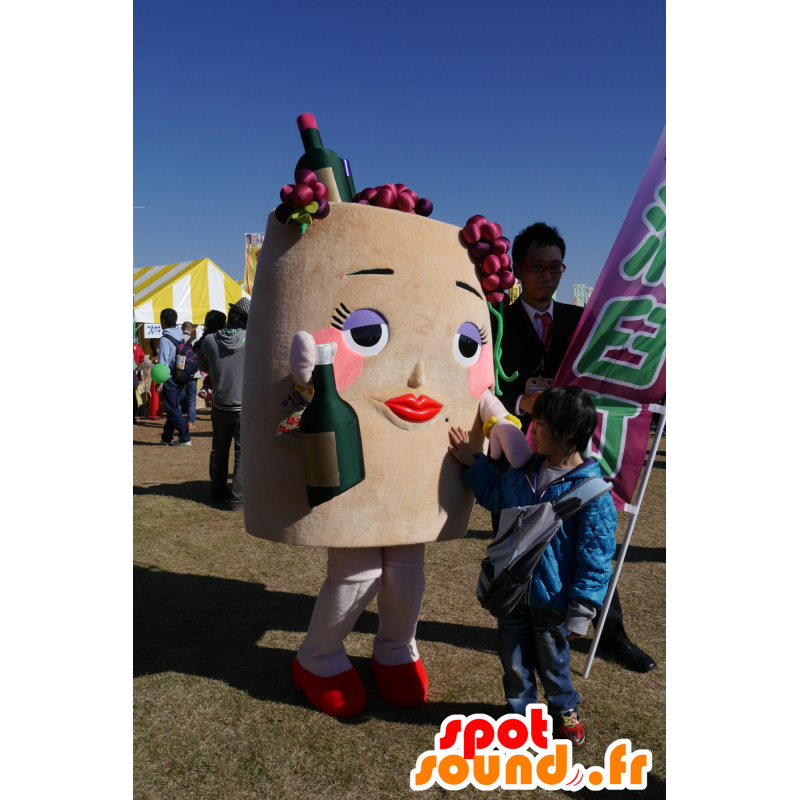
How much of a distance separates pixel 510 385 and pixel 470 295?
0.71 meters

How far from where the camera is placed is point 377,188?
96.1 inches

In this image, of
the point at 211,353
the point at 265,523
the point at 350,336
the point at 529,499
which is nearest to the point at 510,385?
the point at 529,499

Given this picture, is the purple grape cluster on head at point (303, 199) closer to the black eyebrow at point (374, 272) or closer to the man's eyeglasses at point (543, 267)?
the black eyebrow at point (374, 272)

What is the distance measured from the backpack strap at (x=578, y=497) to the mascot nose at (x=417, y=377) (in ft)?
2.07

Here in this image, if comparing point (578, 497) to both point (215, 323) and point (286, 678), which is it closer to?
point (286, 678)

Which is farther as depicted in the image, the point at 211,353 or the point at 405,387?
the point at 211,353

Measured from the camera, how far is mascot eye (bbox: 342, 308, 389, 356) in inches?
88.7

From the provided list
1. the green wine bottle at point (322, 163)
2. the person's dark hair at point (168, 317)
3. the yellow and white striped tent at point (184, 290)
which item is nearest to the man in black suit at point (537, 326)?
the green wine bottle at point (322, 163)

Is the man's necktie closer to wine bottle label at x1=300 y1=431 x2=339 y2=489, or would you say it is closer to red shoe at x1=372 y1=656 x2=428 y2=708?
wine bottle label at x1=300 y1=431 x2=339 y2=489

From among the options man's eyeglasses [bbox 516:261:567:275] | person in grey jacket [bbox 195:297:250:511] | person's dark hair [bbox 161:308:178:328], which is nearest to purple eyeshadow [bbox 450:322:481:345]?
man's eyeglasses [bbox 516:261:567:275]

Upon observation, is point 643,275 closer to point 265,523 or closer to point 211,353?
point 265,523

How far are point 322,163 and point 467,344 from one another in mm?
930

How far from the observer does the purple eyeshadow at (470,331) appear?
242 centimetres

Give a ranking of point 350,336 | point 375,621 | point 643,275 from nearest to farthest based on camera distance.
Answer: point 350,336
point 643,275
point 375,621
